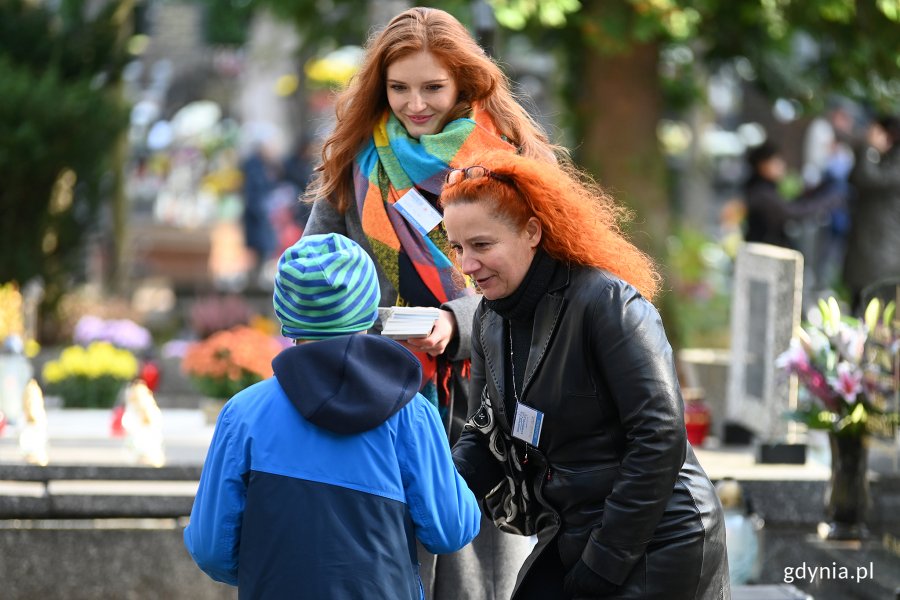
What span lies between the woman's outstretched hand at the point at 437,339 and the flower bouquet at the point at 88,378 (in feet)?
16.2

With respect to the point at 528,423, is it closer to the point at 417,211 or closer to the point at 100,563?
the point at 417,211

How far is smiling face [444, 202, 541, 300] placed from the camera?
331 cm

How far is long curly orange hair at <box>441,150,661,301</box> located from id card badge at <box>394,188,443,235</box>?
2.02 ft

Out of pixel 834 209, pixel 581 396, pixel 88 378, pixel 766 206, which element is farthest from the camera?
pixel 834 209

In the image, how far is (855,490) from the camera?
640 cm

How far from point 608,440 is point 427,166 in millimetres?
1077

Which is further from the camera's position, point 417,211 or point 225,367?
point 225,367

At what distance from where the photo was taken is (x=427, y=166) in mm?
4031

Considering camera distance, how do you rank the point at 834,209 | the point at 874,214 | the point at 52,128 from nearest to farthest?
the point at 52,128 → the point at 874,214 → the point at 834,209

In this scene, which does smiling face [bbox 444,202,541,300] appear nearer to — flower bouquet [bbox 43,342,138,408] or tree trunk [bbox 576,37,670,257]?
flower bouquet [bbox 43,342,138,408]

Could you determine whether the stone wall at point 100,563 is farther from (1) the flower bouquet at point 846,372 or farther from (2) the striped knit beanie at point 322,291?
(2) the striped knit beanie at point 322,291

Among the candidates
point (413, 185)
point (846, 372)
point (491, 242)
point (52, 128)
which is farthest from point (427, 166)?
point (52, 128)

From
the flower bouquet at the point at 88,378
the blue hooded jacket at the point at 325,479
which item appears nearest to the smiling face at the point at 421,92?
the blue hooded jacket at the point at 325,479

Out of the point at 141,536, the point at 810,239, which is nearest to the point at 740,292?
the point at 141,536
